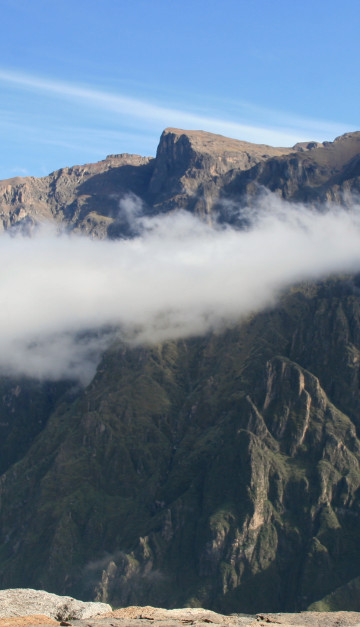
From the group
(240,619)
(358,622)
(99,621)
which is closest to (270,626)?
(240,619)

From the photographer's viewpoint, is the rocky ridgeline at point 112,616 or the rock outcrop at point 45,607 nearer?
the rocky ridgeline at point 112,616

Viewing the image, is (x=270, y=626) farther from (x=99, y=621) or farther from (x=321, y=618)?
(x=99, y=621)

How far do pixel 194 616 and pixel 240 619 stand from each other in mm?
3358

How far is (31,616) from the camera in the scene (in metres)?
43.0

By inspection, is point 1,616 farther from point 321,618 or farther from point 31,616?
point 321,618

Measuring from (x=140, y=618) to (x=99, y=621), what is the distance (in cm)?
324

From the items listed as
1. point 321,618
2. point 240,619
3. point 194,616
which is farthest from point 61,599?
point 321,618

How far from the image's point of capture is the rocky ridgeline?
41969 millimetres

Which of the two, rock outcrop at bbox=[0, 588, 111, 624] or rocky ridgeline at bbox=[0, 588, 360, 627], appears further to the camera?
rock outcrop at bbox=[0, 588, 111, 624]

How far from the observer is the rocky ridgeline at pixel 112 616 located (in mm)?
41969

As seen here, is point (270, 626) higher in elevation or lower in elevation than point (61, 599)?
higher

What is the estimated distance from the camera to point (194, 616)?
45.5 meters

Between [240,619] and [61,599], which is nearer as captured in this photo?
[240,619]

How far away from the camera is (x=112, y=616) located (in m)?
45.5
